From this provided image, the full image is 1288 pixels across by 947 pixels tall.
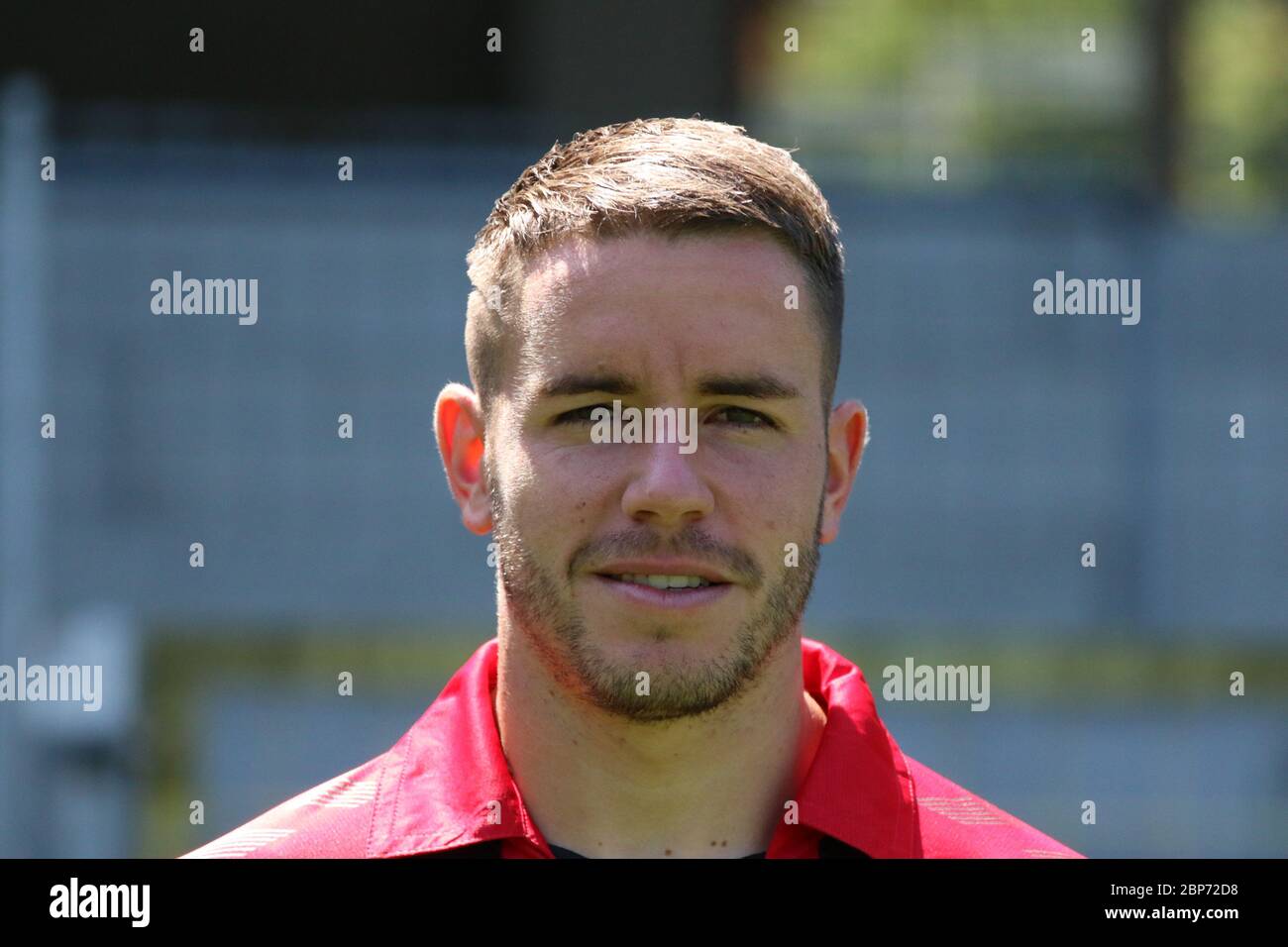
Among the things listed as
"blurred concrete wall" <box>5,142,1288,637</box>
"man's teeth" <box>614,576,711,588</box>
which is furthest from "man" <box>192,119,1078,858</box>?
"blurred concrete wall" <box>5,142,1288,637</box>

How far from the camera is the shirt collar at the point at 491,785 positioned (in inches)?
112

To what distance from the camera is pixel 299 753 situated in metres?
8.03

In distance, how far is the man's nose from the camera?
2.66 m

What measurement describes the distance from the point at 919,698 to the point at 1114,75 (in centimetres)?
1548

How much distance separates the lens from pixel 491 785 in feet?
9.45

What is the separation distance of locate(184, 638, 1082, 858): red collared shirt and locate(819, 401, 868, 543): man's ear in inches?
15.1

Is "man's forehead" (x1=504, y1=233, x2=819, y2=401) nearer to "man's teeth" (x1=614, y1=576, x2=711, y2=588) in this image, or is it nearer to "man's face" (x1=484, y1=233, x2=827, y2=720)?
"man's face" (x1=484, y1=233, x2=827, y2=720)

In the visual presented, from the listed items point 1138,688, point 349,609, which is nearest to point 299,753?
point 349,609

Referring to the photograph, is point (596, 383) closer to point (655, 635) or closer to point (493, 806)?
point (655, 635)

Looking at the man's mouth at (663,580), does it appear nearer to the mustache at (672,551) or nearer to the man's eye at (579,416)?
the mustache at (672,551)

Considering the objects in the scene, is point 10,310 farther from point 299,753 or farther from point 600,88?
point 600,88

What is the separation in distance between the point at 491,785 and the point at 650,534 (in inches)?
20.9

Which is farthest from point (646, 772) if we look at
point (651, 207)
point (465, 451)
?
point (651, 207)

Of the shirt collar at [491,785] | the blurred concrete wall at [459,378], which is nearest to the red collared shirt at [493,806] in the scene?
the shirt collar at [491,785]
